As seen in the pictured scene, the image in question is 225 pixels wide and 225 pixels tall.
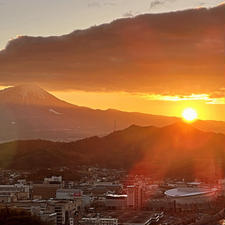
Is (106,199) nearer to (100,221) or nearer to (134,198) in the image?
(134,198)

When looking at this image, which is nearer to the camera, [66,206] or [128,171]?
[66,206]

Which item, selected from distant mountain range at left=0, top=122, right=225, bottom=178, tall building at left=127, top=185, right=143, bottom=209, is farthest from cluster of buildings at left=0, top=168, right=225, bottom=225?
distant mountain range at left=0, top=122, right=225, bottom=178

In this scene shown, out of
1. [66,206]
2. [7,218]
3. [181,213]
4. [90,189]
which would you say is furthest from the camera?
[90,189]

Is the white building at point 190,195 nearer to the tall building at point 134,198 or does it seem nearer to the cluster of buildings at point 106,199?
the cluster of buildings at point 106,199

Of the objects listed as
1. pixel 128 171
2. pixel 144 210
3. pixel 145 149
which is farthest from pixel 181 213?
pixel 145 149

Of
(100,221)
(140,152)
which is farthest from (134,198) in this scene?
(140,152)

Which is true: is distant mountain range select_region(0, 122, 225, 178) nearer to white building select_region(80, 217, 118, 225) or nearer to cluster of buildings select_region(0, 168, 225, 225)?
cluster of buildings select_region(0, 168, 225, 225)

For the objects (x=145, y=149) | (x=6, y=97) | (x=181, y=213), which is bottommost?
(x=181, y=213)

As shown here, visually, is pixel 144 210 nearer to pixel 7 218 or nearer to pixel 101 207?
pixel 101 207
